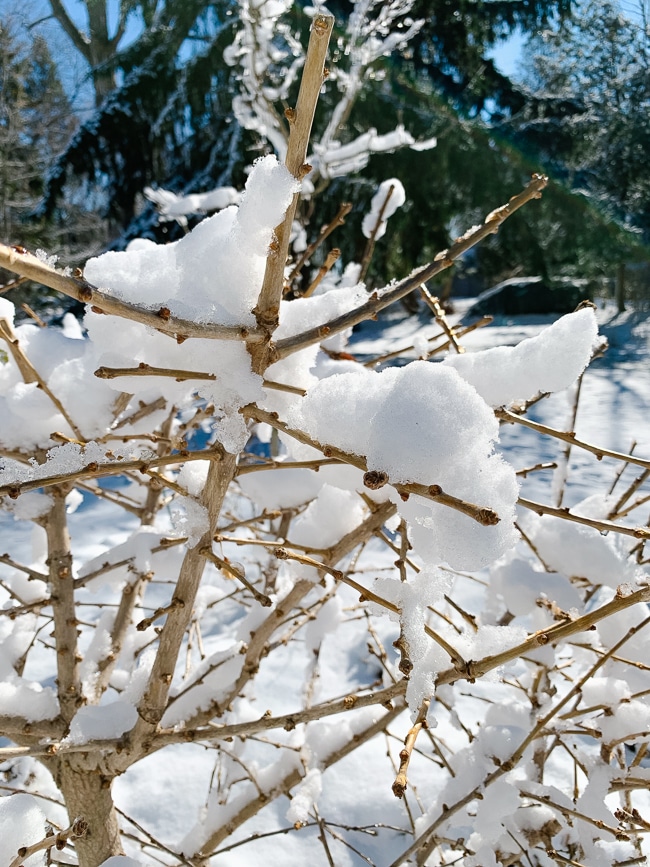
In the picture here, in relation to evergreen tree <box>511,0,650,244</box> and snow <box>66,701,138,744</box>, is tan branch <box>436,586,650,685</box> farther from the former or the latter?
evergreen tree <box>511,0,650,244</box>

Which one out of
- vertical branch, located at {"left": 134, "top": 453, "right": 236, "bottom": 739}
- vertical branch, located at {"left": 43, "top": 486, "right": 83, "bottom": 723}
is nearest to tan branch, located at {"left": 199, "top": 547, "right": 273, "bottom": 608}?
vertical branch, located at {"left": 134, "top": 453, "right": 236, "bottom": 739}

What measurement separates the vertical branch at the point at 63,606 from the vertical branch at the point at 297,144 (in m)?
0.51

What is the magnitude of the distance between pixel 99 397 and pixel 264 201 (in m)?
0.45

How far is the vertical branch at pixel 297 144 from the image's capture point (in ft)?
1.05

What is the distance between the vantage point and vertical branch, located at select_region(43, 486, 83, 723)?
78cm

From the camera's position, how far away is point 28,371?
2.24ft

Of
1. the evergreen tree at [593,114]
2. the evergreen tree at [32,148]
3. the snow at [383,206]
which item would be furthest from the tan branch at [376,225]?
the evergreen tree at [593,114]

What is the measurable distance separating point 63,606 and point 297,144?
688 millimetres

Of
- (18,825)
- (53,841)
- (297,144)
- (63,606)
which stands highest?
(297,144)

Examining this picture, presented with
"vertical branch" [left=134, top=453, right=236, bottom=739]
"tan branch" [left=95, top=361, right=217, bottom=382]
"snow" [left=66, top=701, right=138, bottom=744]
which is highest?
"tan branch" [left=95, top=361, right=217, bottom=382]

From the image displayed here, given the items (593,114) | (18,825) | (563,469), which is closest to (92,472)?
(18,825)

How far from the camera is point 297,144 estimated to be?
14.4 inches

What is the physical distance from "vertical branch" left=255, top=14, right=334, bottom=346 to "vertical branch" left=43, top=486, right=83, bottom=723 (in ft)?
1.66

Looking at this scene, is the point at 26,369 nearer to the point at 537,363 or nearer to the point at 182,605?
the point at 182,605
